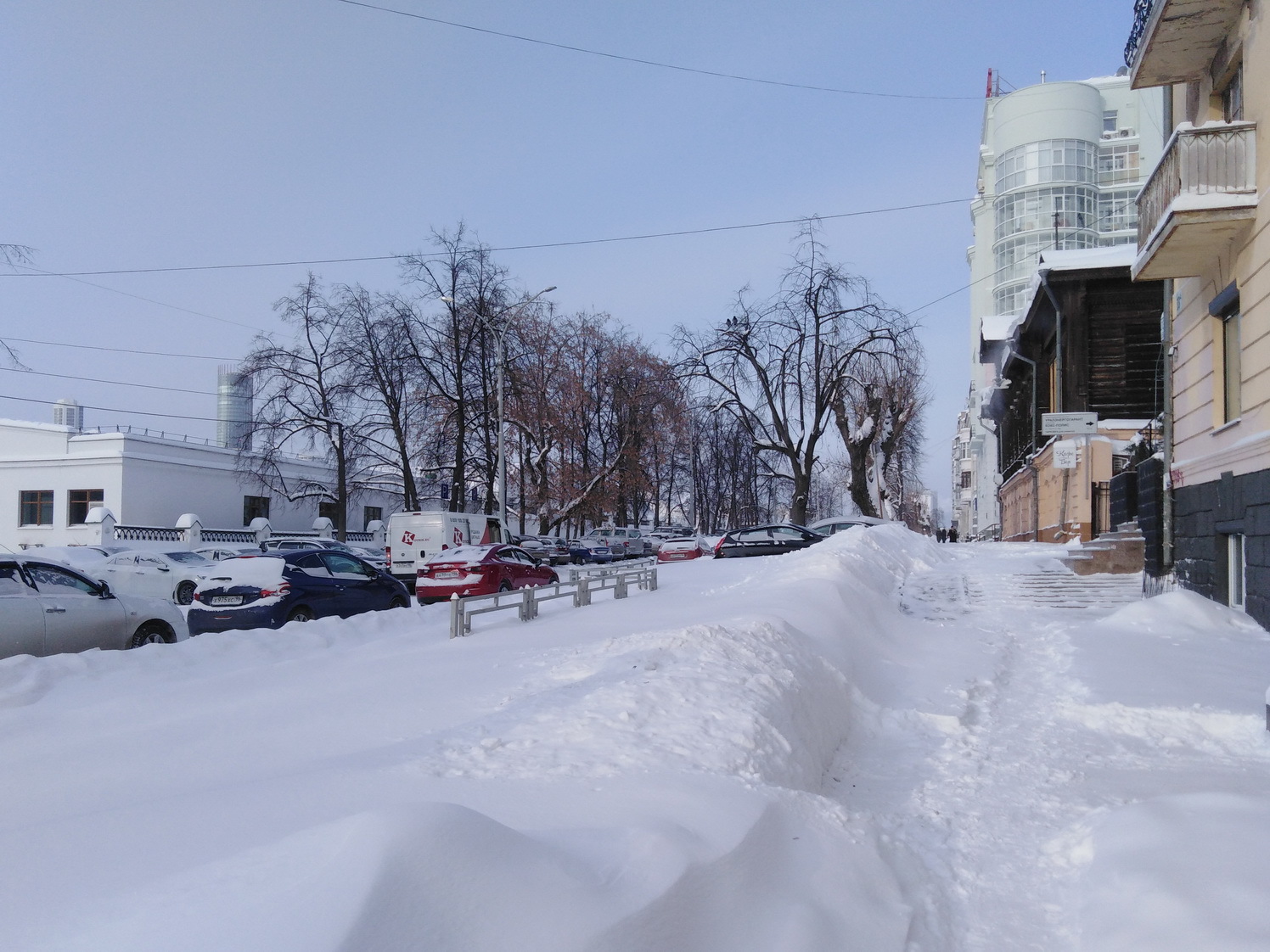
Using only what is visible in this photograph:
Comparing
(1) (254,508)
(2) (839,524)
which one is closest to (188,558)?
(2) (839,524)

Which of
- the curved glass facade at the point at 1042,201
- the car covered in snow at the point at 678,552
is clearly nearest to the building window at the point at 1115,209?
the curved glass facade at the point at 1042,201

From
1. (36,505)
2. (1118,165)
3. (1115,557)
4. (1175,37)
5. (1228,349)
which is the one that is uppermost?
(1118,165)

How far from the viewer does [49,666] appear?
8930 mm

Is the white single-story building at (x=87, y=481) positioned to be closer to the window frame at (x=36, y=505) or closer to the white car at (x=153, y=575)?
the window frame at (x=36, y=505)

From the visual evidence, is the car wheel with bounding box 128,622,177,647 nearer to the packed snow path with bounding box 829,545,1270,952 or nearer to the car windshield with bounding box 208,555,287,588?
the car windshield with bounding box 208,555,287,588

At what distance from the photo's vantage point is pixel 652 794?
4.23 m

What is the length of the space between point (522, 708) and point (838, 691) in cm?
298

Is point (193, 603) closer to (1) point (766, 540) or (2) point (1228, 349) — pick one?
(2) point (1228, 349)

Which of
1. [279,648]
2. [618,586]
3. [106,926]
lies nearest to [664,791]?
[106,926]

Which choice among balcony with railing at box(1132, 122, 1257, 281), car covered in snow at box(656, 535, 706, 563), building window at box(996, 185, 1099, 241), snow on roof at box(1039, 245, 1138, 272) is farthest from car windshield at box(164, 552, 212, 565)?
building window at box(996, 185, 1099, 241)

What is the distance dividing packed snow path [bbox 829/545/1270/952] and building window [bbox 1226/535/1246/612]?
249cm

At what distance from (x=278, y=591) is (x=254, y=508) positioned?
1557 inches

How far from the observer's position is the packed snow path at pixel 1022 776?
4207mm

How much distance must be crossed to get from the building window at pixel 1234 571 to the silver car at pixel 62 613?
1388 centimetres
